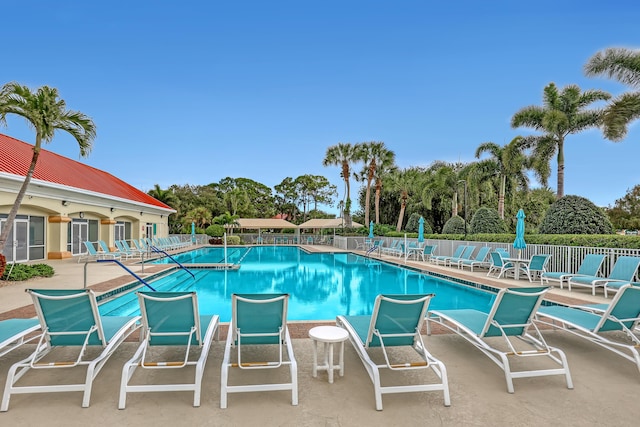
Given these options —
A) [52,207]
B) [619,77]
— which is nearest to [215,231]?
[52,207]

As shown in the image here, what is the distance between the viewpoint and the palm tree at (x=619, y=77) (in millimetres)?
12094

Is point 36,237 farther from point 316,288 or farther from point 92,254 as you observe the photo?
point 316,288

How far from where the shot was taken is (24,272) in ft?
33.6

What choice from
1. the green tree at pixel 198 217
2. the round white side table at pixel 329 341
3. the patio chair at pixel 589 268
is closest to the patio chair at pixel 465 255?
the patio chair at pixel 589 268

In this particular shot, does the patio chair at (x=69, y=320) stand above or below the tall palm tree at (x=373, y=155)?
below

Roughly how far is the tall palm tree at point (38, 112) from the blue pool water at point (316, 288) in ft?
16.4

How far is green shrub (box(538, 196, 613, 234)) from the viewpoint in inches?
488

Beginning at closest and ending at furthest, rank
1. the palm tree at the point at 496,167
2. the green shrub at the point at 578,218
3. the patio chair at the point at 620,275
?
the patio chair at the point at 620,275 < the green shrub at the point at 578,218 < the palm tree at the point at 496,167

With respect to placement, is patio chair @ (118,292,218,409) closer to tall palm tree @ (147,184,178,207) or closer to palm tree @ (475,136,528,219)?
palm tree @ (475,136,528,219)

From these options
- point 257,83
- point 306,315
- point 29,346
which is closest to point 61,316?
point 29,346

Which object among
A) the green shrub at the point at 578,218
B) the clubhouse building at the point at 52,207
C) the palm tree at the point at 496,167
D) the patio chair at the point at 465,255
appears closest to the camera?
the green shrub at the point at 578,218

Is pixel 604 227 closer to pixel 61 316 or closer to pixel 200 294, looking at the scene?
pixel 200 294

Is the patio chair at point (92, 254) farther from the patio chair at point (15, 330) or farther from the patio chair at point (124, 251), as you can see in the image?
the patio chair at point (15, 330)

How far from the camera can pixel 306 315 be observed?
809 cm
